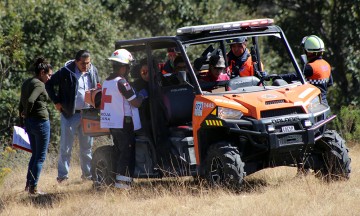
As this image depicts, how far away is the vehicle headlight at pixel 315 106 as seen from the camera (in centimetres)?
993

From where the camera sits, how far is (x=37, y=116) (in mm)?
→ 11078

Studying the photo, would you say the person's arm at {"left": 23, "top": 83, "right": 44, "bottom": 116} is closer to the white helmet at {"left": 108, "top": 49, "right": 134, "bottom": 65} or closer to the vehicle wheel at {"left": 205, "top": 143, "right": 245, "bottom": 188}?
the white helmet at {"left": 108, "top": 49, "right": 134, "bottom": 65}

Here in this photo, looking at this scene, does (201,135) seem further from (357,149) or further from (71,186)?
(357,149)

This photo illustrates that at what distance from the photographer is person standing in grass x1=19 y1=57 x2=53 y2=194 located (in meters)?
11.0

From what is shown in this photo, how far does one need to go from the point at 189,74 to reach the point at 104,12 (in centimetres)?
1055

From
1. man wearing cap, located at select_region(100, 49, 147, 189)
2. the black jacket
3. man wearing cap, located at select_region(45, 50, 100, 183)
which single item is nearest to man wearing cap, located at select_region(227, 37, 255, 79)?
man wearing cap, located at select_region(100, 49, 147, 189)

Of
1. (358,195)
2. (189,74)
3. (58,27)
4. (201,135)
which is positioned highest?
(58,27)

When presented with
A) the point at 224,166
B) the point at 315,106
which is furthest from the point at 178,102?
the point at 315,106

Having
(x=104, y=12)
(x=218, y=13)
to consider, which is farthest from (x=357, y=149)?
(x=218, y=13)

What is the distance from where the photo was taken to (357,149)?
1345 centimetres

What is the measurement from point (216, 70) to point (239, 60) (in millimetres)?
897

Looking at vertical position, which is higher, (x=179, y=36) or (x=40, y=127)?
(x=179, y=36)

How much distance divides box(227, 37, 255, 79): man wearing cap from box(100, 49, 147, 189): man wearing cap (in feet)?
4.26

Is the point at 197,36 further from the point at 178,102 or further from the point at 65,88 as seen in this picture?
the point at 65,88
